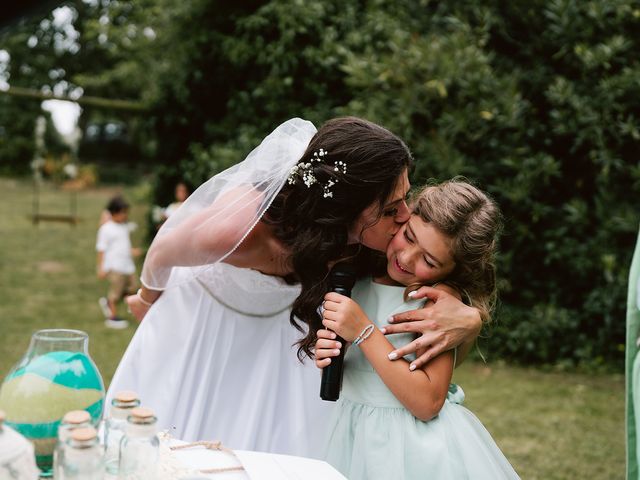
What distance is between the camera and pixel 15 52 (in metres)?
25.9

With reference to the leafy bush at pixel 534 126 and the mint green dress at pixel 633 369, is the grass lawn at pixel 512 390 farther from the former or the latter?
the mint green dress at pixel 633 369

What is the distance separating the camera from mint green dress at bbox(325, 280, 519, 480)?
7.84ft

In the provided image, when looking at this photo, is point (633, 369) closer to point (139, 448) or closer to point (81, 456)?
point (139, 448)

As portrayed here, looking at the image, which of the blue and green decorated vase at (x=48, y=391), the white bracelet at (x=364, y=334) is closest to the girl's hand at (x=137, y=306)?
the white bracelet at (x=364, y=334)

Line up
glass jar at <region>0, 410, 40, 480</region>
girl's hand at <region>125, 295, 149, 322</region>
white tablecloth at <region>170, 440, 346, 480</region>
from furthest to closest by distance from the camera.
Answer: girl's hand at <region>125, 295, 149, 322</region>
white tablecloth at <region>170, 440, 346, 480</region>
glass jar at <region>0, 410, 40, 480</region>

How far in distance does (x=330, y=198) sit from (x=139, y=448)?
4.44 feet

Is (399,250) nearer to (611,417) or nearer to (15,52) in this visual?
(611,417)

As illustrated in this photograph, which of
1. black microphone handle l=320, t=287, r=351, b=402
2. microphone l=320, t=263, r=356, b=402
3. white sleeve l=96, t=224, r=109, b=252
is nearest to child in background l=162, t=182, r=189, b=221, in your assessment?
white sleeve l=96, t=224, r=109, b=252

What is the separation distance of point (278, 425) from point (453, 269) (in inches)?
43.8

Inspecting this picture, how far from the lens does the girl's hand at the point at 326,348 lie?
229 centimetres

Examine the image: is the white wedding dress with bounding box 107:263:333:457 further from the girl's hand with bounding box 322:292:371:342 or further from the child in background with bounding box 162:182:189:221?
the child in background with bounding box 162:182:189:221

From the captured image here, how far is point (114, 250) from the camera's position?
344 inches

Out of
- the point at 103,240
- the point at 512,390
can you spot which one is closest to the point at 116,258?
the point at 103,240

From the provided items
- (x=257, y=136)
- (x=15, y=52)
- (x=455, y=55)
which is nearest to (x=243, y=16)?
(x=257, y=136)
